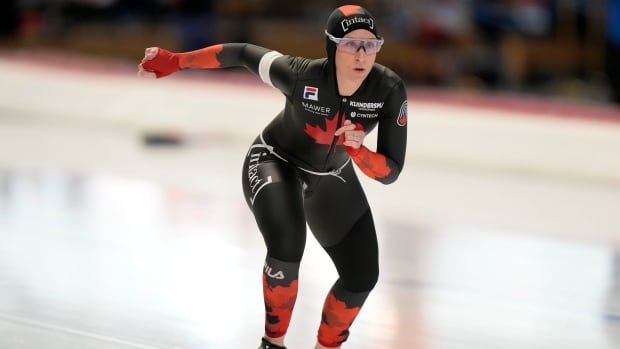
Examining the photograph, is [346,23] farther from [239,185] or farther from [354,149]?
[239,185]

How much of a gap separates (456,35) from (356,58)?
7.01m

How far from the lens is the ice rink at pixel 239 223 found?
180 inches

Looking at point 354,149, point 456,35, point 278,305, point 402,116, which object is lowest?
point 456,35

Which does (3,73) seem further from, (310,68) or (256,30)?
(310,68)

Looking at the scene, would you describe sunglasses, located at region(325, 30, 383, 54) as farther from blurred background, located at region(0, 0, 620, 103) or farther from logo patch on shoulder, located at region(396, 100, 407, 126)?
blurred background, located at region(0, 0, 620, 103)

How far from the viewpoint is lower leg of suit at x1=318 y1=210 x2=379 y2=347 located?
12.5 ft

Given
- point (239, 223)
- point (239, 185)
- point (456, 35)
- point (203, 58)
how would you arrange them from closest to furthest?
point (203, 58), point (239, 223), point (239, 185), point (456, 35)

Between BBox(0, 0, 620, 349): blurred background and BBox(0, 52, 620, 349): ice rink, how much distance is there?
0.02m

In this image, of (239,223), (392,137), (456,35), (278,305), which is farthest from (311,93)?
(456,35)

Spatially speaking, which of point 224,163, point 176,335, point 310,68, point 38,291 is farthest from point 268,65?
point 224,163

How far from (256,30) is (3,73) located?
257 cm

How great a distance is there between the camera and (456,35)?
1054 cm

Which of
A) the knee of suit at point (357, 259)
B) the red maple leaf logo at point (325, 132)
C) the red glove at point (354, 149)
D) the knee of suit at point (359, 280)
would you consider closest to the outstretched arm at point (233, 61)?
the red maple leaf logo at point (325, 132)

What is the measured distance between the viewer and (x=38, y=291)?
4926mm
